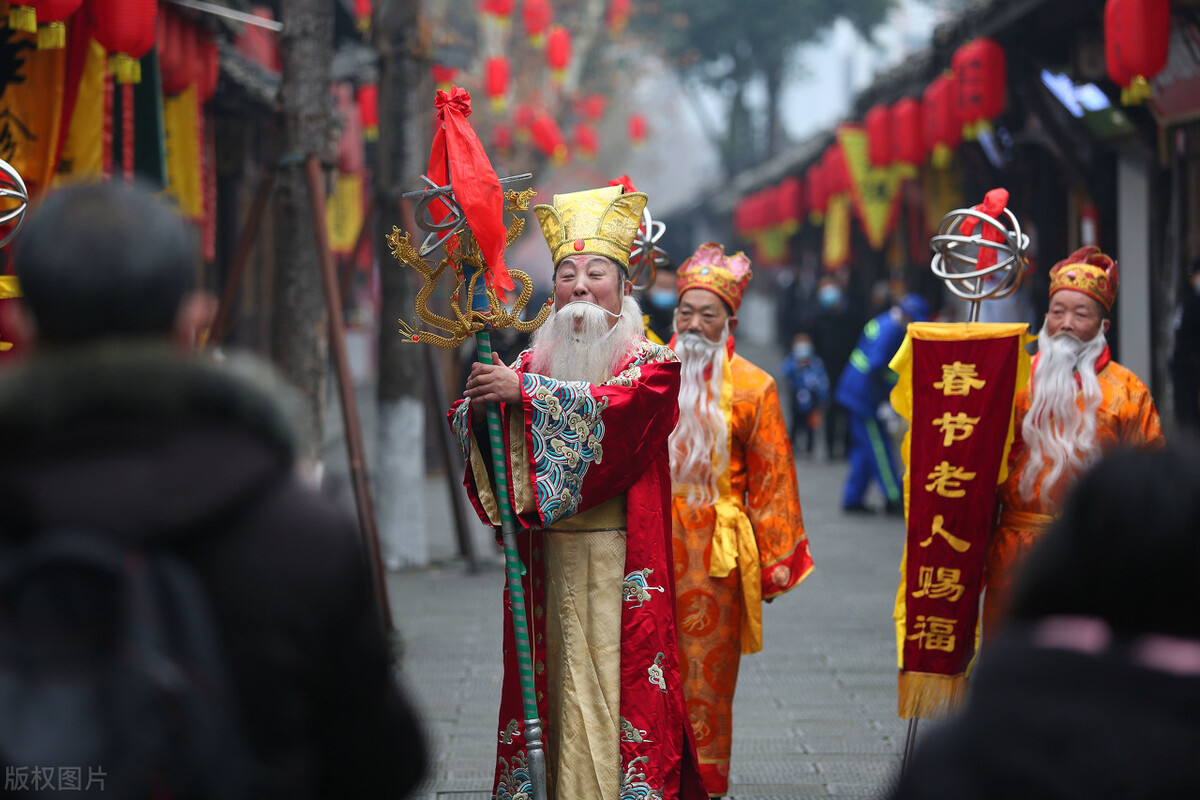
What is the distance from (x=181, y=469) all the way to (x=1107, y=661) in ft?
3.82

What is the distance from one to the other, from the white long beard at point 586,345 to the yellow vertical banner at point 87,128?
352 centimetres

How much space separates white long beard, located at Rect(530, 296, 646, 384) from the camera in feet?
13.4

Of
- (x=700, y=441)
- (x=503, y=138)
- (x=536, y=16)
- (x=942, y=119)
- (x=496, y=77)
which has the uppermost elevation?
(x=536, y=16)

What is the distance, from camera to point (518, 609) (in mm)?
3721

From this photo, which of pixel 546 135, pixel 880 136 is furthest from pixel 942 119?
pixel 546 135

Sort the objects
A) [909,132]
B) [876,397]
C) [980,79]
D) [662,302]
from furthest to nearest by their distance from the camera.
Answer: [909,132], [876,397], [980,79], [662,302]

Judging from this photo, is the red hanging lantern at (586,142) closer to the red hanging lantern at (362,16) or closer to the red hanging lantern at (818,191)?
the red hanging lantern at (818,191)

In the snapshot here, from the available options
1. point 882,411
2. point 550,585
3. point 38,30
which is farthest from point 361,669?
point 882,411

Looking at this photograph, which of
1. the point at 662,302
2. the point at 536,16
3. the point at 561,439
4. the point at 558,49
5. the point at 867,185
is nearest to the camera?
the point at 561,439

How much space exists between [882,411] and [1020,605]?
9.46 m

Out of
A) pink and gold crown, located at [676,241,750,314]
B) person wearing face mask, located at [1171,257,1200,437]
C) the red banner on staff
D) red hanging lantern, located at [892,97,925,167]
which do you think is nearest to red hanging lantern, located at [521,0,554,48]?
red hanging lantern, located at [892,97,925,167]

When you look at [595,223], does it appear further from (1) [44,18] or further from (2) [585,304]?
(1) [44,18]

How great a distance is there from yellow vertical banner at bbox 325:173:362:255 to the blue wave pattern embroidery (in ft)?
36.2

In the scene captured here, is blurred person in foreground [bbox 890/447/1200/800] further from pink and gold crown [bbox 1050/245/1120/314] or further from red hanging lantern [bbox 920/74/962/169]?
red hanging lantern [bbox 920/74/962/169]
